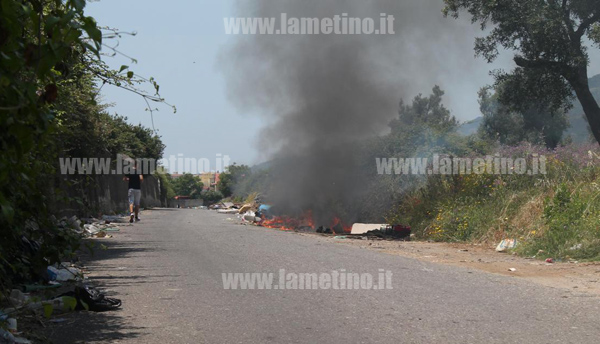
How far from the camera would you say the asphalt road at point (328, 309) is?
505 cm

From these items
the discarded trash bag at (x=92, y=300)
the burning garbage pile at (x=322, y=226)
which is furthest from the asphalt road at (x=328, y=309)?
the burning garbage pile at (x=322, y=226)

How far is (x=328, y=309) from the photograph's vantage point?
19.9ft

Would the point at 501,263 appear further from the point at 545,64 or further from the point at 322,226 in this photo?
the point at 545,64

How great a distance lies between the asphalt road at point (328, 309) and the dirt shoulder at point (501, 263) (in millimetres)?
624

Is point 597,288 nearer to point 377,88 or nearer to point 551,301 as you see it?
point 551,301

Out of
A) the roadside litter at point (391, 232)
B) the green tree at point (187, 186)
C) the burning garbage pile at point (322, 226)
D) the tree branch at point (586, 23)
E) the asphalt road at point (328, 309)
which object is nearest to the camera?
the asphalt road at point (328, 309)

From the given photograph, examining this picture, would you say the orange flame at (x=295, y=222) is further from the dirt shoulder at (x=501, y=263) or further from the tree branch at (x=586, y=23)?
the tree branch at (x=586, y=23)

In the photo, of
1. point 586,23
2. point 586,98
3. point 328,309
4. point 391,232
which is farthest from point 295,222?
point 328,309

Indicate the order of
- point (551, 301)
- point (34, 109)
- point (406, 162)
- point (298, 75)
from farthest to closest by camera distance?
point (298, 75)
point (406, 162)
point (551, 301)
point (34, 109)

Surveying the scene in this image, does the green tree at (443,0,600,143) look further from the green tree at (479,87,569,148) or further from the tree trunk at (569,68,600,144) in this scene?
the green tree at (479,87,569,148)

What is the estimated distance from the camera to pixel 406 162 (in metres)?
19.8

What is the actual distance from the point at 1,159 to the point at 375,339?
3246 mm

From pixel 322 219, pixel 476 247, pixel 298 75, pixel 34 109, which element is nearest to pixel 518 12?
pixel 298 75

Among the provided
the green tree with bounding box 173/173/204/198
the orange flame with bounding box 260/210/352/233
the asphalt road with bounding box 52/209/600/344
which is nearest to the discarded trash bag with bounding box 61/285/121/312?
the asphalt road with bounding box 52/209/600/344
